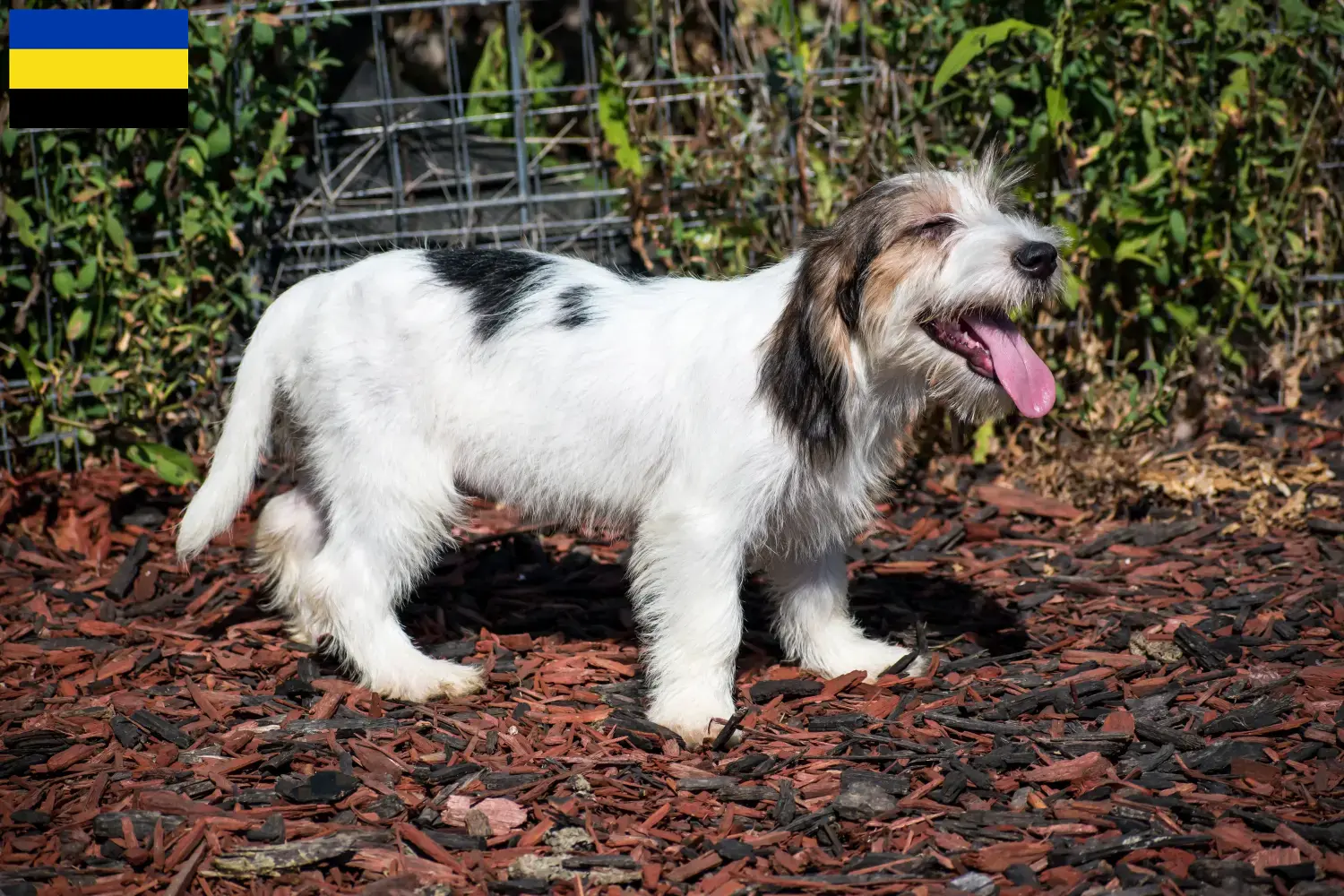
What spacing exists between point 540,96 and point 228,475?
4.22 meters

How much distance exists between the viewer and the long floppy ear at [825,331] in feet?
12.2

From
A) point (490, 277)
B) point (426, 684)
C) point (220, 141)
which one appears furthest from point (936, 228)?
point (220, 141)

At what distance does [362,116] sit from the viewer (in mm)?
6602

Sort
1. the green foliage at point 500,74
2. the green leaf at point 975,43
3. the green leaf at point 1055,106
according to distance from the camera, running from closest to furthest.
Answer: the green leaf at point 975,43 < the green leaf at point 1055,106 < the green foliage at point 500,74

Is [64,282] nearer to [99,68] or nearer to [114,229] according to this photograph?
[114,229]

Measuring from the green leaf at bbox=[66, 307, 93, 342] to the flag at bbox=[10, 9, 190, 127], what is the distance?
84 centimetres

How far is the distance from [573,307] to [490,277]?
0.31 m

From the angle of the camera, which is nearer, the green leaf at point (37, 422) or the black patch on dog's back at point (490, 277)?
the black patch on dog's back at point (490, 277)

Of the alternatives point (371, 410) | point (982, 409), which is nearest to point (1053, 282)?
point (982, 409)

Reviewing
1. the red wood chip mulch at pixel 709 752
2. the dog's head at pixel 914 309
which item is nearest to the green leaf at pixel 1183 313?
the red wood chip mulch at pixel 709 752

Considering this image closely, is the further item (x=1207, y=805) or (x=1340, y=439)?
(x=1340, y=439)

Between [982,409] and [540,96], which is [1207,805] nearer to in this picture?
[982,409]

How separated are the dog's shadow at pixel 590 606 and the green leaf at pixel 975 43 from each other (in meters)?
2.11

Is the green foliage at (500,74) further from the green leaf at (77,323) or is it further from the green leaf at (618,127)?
the green leaf at (77,323)
